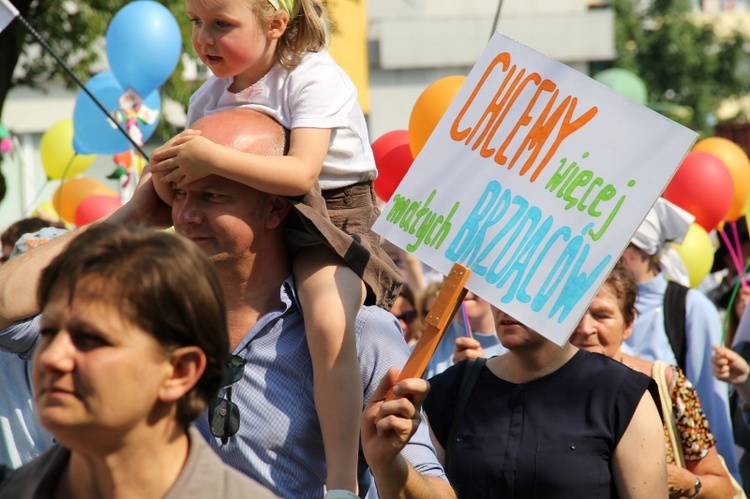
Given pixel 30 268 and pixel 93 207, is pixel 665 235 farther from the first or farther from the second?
pixel 30 268

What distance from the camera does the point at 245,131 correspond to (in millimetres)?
2961

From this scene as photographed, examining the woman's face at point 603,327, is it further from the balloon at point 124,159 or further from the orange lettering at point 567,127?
the balloon at point 124,159

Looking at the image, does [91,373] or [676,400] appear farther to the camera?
[676,400]

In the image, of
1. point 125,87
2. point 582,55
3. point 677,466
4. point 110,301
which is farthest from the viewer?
point 582,55

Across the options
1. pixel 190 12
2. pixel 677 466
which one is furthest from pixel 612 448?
pixel 190 12

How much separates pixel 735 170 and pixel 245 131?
6.26 m

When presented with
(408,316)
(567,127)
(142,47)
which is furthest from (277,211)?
(142,47)

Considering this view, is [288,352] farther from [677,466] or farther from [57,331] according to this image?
[677,466]

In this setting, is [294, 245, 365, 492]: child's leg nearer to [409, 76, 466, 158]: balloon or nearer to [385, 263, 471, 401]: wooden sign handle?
[385, 263, 471, 401]: wooden sign handle

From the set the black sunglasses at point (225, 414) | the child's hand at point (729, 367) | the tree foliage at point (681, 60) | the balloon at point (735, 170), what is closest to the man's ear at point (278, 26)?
the black sunglasses at point (225, 414)

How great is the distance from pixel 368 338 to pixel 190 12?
94 cm

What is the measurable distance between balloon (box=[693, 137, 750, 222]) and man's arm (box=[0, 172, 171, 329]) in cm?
603

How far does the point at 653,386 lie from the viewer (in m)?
3.70

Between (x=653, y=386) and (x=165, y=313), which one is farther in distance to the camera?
(x=653, y=386)
